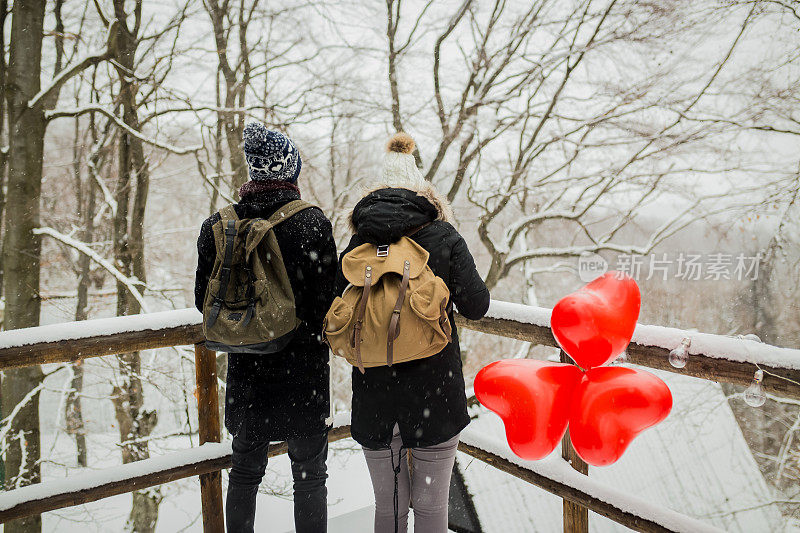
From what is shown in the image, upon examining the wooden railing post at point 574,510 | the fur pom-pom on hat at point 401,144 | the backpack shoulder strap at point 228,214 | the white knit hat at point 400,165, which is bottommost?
the wooden railing post at point 574,510

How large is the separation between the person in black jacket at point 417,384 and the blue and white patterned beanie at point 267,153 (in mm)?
306

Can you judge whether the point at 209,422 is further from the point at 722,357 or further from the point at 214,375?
the point at 722,357

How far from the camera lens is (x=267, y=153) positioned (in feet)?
5.17

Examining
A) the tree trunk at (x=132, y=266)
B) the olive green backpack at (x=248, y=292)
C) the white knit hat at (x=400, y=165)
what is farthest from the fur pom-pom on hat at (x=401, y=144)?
the tree trunk at (x=132, y=266)

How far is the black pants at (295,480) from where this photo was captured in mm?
1699

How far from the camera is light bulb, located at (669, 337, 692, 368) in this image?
4.74 feet

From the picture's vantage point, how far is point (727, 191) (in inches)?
224

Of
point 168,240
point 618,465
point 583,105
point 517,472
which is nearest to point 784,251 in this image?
point 583,105

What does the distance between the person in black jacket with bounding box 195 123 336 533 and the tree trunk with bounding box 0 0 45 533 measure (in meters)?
4.15

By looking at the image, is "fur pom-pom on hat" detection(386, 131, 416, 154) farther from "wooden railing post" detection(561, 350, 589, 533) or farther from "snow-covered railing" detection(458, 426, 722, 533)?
"snow-covered railing" detection(458, 426, 722, 533)

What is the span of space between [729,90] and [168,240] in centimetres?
1018

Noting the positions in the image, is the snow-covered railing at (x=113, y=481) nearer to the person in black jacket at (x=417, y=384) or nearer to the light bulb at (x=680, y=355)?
the person in black jacket at (x=417, y=384)

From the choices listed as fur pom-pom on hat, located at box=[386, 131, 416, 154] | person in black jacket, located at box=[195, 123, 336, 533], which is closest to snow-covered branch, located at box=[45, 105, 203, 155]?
person in black jacket, located at box=[195, 123, 336, 533]

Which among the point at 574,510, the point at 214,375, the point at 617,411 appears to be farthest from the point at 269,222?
the point at 574,510
